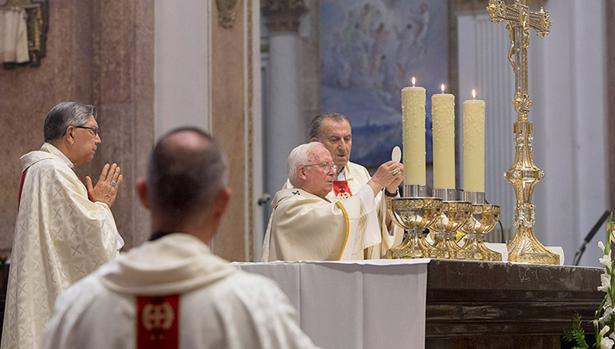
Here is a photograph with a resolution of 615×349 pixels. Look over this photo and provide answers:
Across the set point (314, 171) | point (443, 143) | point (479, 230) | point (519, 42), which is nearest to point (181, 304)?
point (443, 143)

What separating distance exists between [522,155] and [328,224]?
0.83 m

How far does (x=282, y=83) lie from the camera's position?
52.4 ft

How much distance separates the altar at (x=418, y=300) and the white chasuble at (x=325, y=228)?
2.33 ft

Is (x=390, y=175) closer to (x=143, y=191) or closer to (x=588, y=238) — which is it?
(x=143, y=191)

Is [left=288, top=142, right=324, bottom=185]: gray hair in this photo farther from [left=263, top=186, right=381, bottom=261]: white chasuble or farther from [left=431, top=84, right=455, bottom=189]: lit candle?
[left=431, top=84, right=455, bottom=189]: lit candle

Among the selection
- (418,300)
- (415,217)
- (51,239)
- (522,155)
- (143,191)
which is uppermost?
(522,155)

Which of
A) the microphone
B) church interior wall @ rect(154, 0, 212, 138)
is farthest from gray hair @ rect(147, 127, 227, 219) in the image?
the microphone

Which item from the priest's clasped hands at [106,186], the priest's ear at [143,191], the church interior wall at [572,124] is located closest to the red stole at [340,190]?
the priest's clasped hands at [106,186]

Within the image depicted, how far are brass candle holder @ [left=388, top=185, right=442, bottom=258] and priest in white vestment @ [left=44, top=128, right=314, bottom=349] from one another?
79.5 inches

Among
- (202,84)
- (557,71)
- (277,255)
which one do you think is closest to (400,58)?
(557,71)

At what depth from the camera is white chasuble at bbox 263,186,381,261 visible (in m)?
4.93

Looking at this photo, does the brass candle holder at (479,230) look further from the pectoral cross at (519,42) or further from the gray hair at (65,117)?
the gray hair at (65,117)

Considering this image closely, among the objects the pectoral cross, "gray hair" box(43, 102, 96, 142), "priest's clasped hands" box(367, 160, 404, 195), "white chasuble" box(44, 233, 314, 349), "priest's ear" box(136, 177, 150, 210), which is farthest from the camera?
"gray hair" box(43, 102, 96, 142)

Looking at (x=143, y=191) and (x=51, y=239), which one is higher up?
(x=143, y=191)
